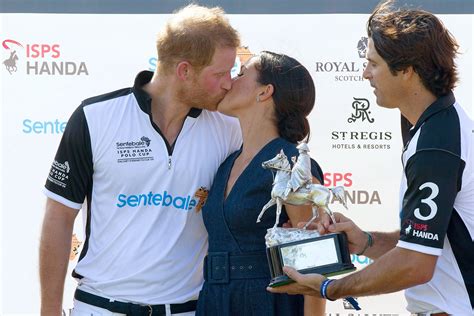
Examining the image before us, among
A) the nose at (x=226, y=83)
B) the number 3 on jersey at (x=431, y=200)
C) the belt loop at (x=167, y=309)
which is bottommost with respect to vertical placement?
the belt loop at (x=167, y=309)

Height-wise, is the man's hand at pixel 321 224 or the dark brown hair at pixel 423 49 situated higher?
the dark brown hair at pixel 423 49

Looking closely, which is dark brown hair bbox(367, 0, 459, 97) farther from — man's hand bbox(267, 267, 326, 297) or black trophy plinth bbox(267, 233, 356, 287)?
man's hand bbox(267, 267, 326, 297)

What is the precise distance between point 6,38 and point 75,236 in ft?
3.79

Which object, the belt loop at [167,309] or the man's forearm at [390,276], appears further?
the belt loop at [167,309]

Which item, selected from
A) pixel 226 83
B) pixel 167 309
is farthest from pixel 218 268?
pixel 226 83

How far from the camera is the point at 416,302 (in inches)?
109

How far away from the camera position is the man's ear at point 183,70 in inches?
129

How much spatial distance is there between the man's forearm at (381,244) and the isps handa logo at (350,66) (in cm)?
183

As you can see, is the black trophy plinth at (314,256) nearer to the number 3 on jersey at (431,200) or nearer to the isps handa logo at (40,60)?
the number 3 on jersey at (431,200)

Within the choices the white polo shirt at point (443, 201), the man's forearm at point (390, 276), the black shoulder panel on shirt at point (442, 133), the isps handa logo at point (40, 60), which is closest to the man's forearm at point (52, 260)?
the man's forearm at point (390, 276)

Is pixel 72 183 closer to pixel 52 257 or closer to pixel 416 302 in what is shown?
pixel 52 257

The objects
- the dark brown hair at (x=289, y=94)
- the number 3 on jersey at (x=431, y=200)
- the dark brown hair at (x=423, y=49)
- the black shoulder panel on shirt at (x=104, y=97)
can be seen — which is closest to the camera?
the number 3 on jersey at (x=431, y=200)

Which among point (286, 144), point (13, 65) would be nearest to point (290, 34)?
point (13, 65)

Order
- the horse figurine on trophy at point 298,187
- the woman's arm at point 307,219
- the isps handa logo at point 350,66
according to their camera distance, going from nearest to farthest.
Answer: the horse figurine on trophy at point 298,187 → the woman's arm at point 307,219 → the isps handa logo at point 350,66
